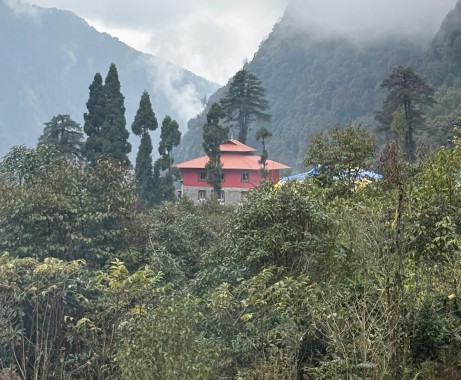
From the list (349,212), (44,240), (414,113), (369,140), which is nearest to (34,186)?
(44,240)

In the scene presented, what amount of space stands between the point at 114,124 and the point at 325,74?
38.7 metres

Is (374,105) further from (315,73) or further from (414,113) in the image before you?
(414,113)

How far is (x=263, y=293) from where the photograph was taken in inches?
232

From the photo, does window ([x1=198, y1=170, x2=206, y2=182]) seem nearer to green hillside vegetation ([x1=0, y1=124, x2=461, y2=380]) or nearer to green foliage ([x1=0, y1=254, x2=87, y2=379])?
green hillside vegetation ([x1=0, y1=124, x2=461, y2=380])

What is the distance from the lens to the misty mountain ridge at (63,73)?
130m

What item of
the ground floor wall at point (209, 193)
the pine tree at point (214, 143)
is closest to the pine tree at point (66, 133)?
the pine tree at point (214, 143)

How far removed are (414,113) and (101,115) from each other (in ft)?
41.5

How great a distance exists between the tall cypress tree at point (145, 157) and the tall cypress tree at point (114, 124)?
1.30 m

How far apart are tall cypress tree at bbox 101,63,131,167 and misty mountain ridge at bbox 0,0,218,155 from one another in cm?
10354

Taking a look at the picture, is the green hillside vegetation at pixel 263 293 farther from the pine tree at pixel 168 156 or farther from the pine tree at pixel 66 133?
the pine tree at pixel 66 133

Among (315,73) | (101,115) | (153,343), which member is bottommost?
(153,343)

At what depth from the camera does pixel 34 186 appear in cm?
1048

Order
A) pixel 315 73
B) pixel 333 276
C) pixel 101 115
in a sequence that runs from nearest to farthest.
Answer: pixel 333 276
pixel 101 115
pixel 315 73

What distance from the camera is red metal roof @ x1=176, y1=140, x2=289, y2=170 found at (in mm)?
31875
